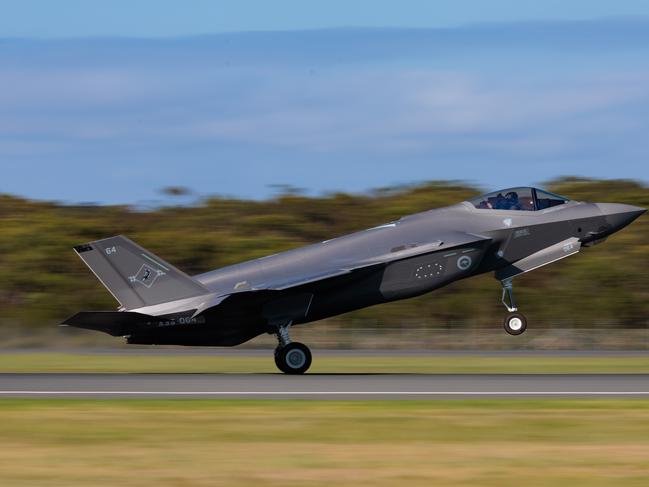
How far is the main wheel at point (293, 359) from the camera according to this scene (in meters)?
25.4

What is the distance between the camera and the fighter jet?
24.9 meters

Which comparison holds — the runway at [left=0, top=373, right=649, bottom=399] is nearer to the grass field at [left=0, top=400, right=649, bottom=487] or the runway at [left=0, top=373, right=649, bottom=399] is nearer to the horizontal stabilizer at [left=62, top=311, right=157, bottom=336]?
the horizontal stabilizer at [left=62, top=311, right=157, bottom=336]

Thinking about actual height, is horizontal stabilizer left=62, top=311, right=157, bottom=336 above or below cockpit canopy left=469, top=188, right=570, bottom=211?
below

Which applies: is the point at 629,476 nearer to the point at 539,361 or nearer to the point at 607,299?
the point at 539,361

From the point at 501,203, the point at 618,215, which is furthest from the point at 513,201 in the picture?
the point at 618,215

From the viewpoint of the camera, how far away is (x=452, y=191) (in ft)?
255

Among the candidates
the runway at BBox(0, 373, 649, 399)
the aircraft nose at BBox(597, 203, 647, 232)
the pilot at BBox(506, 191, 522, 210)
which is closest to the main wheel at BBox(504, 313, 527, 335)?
the runway at BBox(0, 373, 649, 399)

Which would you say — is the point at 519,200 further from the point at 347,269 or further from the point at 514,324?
the point at 347,269

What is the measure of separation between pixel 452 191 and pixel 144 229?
21606mm

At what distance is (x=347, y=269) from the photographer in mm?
24938

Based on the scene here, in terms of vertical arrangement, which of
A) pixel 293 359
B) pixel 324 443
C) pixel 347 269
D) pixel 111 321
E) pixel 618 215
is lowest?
pixel 324 443

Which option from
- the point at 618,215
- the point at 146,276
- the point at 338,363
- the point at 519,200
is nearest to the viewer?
the point at 146,276

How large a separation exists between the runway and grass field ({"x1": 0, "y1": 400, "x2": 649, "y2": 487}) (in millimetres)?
1299

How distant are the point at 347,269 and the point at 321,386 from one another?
4012 millimetres
